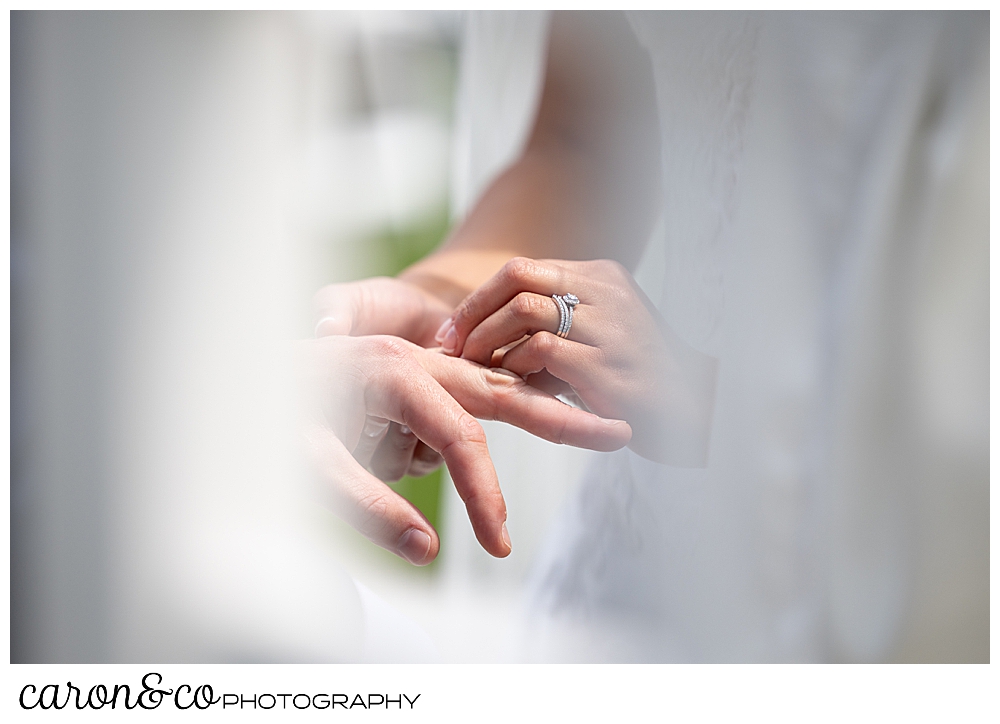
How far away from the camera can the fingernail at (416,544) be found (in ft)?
0.93

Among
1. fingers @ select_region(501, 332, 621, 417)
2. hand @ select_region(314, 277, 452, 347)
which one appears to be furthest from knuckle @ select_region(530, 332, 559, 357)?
hand @ select_region(314, 277, 452, 347)

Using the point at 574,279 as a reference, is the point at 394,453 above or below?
below

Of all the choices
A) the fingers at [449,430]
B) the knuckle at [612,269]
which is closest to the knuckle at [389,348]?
the fingers at [449,430]

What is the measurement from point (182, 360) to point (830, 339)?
0.38 meters

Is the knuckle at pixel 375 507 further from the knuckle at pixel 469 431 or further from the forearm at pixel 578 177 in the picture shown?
the forearm at pixel 578 177

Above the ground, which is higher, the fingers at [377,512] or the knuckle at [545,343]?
the knuckle at [545,343]

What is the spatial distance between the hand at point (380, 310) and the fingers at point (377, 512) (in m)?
0.09

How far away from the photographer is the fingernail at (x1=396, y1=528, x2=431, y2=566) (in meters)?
0.28

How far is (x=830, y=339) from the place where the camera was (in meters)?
0.41

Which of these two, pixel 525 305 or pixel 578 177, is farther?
pixel 578 177

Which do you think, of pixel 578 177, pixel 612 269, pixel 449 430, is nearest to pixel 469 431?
pixel 449 430

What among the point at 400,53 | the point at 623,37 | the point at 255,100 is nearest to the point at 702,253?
the point at 623,37

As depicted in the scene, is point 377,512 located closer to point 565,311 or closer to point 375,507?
point 375,507

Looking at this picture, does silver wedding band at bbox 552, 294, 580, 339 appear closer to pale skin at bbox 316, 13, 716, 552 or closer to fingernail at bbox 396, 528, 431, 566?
pale skin at bbox 316, 13, 716, 552
